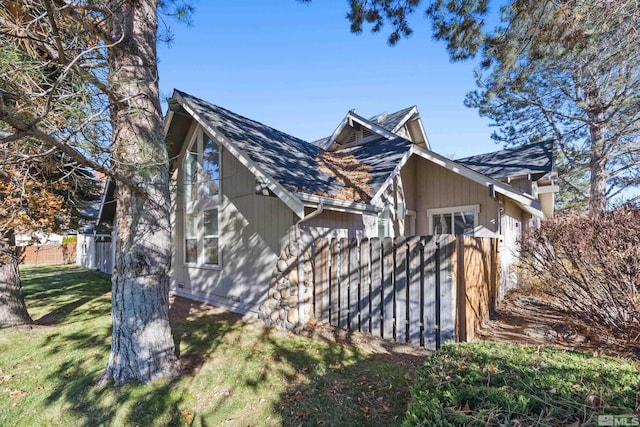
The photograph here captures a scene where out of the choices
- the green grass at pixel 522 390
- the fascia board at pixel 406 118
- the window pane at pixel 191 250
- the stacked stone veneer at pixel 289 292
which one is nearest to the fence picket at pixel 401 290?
the stacked stone veneer at pixel 289 292

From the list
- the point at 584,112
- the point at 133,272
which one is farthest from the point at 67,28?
the point at 584,112

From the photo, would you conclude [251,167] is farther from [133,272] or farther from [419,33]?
[419,33]

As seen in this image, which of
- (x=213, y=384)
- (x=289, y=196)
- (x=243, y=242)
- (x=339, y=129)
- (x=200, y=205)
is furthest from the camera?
(x=339, y=129)

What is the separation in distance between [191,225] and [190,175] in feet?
4.94

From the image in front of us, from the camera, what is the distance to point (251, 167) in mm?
6113

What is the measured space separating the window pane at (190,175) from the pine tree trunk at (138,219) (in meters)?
4.83

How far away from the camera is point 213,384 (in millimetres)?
3973

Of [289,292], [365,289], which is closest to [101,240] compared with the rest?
[289,292]

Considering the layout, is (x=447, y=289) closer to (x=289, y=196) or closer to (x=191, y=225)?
(x=289, y=196)

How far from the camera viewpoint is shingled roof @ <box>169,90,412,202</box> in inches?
250

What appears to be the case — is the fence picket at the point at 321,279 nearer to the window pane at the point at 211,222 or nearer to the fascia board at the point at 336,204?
the fascia board at the point at 336,204

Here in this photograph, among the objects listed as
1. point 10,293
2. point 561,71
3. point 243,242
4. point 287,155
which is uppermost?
point 561,71

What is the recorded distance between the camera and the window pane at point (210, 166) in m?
8.22

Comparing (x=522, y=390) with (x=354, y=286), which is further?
(x=354, y=286)
